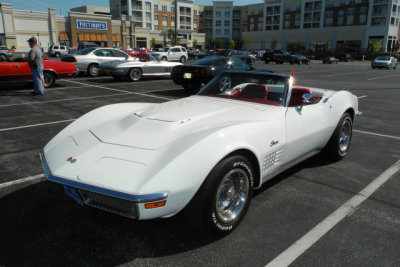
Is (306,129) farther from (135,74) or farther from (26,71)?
(135,74)

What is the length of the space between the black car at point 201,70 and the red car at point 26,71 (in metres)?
4.26

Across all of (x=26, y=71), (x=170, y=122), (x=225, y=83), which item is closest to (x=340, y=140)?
(x=225, y=83)

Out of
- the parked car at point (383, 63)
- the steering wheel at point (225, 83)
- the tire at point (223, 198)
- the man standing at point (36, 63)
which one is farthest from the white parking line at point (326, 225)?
the parked car at point (383, 63)

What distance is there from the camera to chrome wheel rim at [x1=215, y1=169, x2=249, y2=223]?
277 cm

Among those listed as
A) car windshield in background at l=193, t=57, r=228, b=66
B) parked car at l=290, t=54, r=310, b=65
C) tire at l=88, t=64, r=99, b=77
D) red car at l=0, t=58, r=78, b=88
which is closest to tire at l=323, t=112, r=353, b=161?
car windshield in background at l=193, t=57, r=228, b=66

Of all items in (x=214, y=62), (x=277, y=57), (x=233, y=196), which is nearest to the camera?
(x=233, y=196)

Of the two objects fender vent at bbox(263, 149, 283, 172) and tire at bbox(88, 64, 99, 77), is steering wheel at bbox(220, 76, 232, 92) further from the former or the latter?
tire at bbox(88, 64, 99, 77)

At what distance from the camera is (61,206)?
329 centimetres

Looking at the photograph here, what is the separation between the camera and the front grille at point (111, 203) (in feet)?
7.30

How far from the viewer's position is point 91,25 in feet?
210

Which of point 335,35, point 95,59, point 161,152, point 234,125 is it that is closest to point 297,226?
point 234,125

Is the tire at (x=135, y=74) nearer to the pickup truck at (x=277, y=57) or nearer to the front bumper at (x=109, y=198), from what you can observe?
the front bumper at (x=109, y=198)

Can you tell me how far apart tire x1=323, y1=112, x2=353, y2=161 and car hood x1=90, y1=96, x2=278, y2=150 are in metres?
1.41

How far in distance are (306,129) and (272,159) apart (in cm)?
83
